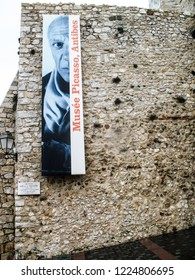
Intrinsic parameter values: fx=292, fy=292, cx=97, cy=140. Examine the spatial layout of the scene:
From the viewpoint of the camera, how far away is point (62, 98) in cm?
673

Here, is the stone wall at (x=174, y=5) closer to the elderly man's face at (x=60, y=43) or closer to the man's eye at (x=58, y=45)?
the elderly man's face at (x=60, y=43)

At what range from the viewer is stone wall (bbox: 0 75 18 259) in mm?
6223

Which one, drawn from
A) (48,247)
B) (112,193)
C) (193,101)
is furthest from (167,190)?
(48,247)

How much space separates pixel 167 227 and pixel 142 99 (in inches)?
120

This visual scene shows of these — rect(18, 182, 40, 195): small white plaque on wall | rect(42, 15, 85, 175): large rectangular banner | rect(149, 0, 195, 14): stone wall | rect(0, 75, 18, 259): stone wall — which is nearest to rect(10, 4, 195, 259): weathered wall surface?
rect(18, 182, 40, 195): small white plaque on wall

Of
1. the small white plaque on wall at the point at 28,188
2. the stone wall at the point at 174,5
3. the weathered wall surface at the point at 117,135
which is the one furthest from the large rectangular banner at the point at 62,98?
the stone wall at the point at 174,5

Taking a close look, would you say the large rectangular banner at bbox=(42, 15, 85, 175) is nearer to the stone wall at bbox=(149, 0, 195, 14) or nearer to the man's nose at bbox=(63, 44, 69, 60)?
the man's nose at bbox=(63, 44, 69, 60)

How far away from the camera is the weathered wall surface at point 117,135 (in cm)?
620

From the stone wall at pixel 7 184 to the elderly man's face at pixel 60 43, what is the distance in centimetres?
121

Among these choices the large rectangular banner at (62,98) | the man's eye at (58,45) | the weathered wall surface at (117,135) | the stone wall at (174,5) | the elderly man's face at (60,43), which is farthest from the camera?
the stone wall at (174,5)

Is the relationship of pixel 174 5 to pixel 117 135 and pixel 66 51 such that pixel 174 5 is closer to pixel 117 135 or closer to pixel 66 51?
pixel 66 51

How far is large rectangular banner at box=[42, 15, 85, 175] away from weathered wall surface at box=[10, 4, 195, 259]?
0.25 m

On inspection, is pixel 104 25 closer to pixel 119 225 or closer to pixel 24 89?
pixel 24 89

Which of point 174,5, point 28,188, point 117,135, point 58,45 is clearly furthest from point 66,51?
point 174,5
